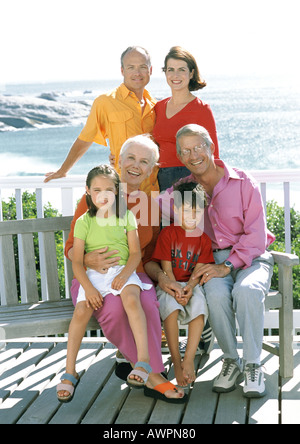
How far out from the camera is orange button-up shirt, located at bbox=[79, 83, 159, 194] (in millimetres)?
3561

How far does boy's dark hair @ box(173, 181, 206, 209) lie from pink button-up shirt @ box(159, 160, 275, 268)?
11cm

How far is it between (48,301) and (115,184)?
32.0 inches

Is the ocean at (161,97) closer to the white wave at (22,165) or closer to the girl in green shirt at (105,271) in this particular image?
the white wave at (22,165)

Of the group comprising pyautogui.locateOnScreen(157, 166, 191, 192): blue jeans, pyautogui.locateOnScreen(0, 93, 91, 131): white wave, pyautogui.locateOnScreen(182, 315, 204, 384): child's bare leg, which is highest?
pyautogui.locateOnScreen(0, 93, 91, 131): white wave

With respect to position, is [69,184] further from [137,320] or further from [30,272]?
[137,320]

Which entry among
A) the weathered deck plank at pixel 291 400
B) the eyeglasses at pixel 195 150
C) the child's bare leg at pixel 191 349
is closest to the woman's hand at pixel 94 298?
the child's bare leg at pixel 191 349

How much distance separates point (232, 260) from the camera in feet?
10.3

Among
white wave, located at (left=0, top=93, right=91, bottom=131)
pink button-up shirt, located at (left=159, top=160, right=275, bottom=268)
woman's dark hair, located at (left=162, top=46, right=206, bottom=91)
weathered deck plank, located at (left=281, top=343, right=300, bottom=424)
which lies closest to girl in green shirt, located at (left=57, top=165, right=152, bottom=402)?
pink button-up shirt, located at (left=159, top=160, right=275, bottom=268)

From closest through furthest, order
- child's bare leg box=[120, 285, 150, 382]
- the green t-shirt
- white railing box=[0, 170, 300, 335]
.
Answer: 1. child's bare leg box=[120, 285, 150, 382]
2. the green t-shirt
3. white railing box=[0, 170, 300, 335]

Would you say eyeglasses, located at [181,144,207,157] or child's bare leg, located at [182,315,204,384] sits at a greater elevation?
eyeglasses, located at [181,144,207,157]

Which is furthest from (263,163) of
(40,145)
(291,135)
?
(40,145)

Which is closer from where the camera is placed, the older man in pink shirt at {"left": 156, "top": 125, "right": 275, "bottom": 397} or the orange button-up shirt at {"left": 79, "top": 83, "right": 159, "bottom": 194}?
the older man in pink shirt at {"left": 156, "top": 125, "right": 275, "bottom": 397}

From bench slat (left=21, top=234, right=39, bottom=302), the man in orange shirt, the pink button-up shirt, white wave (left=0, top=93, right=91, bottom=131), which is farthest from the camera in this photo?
white wave (left=0, top=93, right=91, bottom=131)

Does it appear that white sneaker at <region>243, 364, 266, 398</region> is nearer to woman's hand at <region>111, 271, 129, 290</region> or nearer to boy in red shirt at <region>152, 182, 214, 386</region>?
boy in red shirt at <region>152, 182, 214, 386</region>
